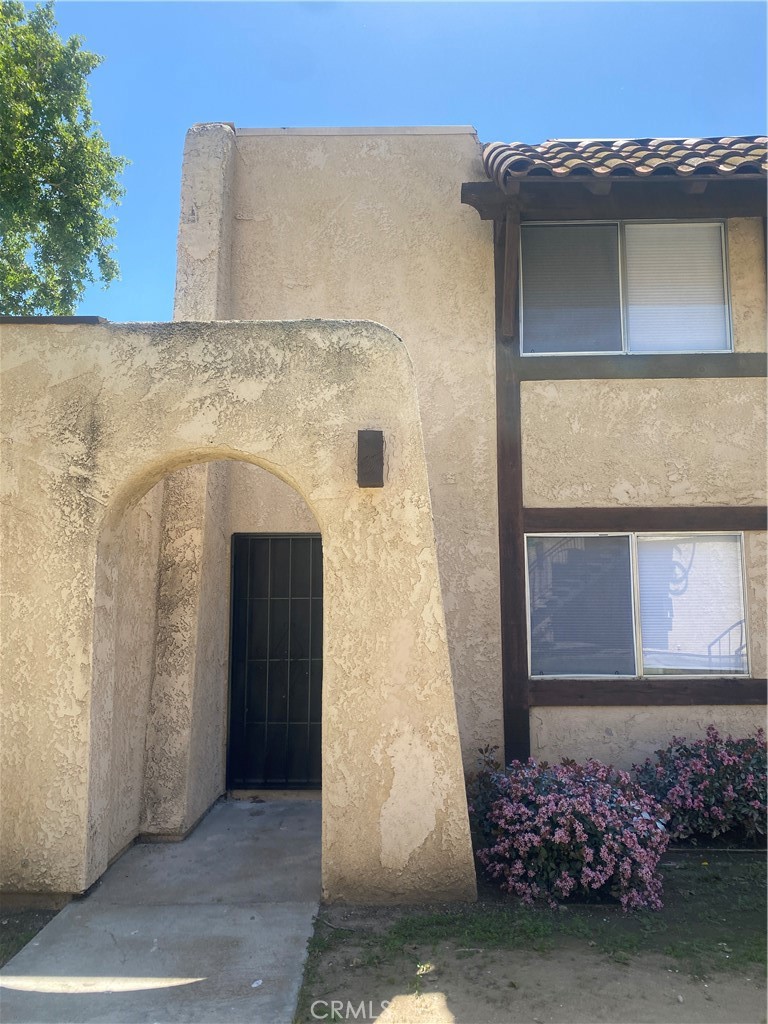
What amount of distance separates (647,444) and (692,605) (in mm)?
1522

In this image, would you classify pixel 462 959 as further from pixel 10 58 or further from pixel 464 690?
pixel 10 58

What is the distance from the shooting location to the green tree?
12.7 meters

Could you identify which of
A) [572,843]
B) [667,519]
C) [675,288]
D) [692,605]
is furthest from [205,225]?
[572,843]

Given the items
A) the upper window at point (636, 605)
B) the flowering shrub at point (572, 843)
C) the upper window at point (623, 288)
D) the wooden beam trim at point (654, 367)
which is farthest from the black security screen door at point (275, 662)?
the upper window at point (623, 288)

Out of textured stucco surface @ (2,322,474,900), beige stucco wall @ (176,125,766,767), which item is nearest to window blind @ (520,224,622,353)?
beige stucco wall @ (176,125,766,767)

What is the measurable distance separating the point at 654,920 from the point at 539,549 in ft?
10.4

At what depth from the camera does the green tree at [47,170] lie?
41.7 ft

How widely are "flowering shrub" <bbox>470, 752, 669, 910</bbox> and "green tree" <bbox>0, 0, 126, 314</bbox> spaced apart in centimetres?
1257

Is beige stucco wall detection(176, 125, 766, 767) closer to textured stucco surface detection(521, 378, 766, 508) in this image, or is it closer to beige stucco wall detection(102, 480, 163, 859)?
textured stucco surface detection(521, 378, 766, 508)

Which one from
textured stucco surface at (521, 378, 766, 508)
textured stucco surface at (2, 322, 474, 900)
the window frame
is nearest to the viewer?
textured stucco surface at (2, 322, 474, 900)

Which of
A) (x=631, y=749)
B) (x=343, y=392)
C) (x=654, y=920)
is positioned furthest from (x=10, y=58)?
(x=654, y=920)

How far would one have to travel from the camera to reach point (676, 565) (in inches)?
275

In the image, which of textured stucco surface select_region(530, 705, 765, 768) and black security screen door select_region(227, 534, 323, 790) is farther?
black security screen door select_region(227, 534, 323, 790)

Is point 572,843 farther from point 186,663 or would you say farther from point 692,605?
point 186,663
